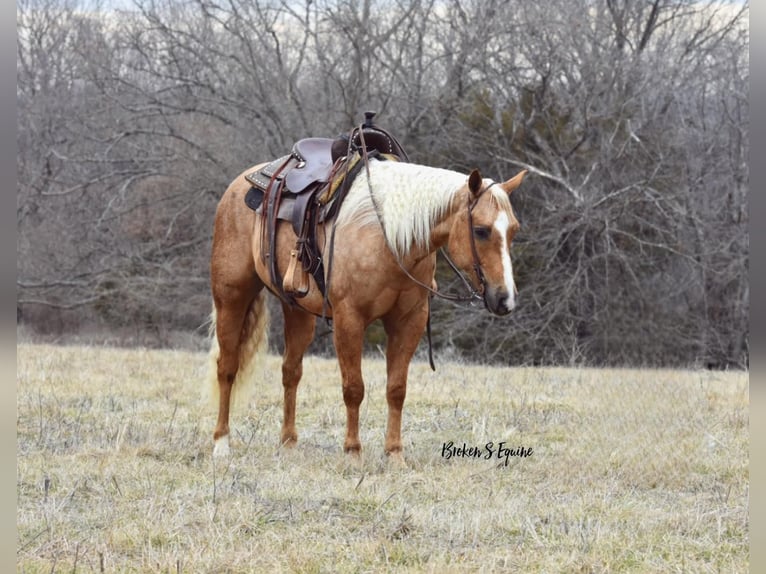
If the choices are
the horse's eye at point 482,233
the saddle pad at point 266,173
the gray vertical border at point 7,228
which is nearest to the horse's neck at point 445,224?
the horse's eye at point 482,233

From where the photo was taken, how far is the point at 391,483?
16.1 ft

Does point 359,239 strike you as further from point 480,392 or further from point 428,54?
point 428,54

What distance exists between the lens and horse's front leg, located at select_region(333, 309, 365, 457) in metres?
5.34

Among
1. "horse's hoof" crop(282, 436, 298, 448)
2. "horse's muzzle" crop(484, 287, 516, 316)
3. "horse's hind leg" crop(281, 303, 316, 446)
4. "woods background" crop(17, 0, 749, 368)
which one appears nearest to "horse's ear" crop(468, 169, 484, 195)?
"horse's muzzle" crop(484, 287, 516, 316)

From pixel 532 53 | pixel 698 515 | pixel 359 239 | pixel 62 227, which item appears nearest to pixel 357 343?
pixel 359 239

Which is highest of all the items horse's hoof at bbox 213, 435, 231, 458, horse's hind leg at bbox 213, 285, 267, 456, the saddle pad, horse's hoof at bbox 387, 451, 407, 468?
the saddle pad

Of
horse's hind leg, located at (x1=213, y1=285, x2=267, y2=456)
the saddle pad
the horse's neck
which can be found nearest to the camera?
the horse's neck

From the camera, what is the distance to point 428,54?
17500 mm

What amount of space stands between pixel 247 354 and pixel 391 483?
190 centimetres

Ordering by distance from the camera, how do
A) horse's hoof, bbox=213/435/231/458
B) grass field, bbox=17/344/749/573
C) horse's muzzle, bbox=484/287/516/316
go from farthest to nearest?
horse's hoof, bbox=213/435/231/458 → horse's muzzle, bbox=484/287/516/316 → grass field, bbox=17/344/749/573

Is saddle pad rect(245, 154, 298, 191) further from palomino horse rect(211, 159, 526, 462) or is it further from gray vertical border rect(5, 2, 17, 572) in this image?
gray vertical border rect(5, 2, 17, 572)

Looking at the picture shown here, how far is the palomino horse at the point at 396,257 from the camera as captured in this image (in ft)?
16.0

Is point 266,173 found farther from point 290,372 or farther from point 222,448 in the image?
point 222,448

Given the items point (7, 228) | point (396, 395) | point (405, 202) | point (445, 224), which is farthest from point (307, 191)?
point (7, 228)
